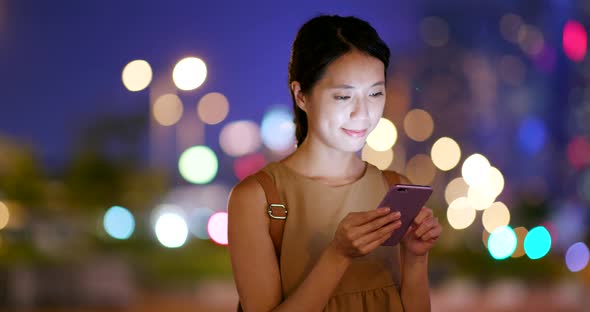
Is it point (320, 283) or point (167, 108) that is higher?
point (167, 108)

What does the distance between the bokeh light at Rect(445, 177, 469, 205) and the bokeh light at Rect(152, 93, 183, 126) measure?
7.46m

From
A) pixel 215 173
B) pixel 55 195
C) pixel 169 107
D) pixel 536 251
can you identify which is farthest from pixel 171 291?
pixel 215 173

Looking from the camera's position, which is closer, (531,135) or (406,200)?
(406,200)

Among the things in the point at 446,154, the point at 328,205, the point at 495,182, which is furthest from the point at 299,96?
the point at 495,182

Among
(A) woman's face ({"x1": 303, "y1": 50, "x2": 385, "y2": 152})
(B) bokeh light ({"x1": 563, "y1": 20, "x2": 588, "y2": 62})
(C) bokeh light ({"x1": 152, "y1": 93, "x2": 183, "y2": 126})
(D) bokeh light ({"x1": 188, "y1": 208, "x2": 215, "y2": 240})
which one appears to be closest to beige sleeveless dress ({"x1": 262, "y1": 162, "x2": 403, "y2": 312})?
(A) woman's face ({"x1": 303, "y1": 50, "x2": 385, "y2": 152})

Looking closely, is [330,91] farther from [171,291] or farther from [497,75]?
[497,75]

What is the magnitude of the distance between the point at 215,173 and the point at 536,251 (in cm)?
739

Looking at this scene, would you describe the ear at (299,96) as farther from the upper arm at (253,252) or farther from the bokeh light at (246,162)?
the bokeh light at (246,162)

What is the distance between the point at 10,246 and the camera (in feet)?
35.0

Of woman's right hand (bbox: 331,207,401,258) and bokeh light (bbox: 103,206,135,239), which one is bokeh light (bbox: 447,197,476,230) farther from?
woman's right hand (bbox: 331,207,401,258)

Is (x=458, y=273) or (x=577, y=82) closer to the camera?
(x=458, y=273)

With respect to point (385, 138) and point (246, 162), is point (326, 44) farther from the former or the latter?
point (246, 162)

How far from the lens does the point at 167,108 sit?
1486cm

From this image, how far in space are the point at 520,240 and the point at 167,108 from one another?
6.00 metres
